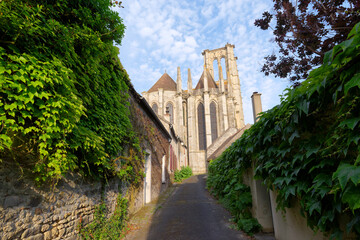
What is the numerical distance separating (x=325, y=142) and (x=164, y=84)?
3883 cm

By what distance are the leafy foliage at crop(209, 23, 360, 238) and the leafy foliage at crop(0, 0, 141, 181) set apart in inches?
129

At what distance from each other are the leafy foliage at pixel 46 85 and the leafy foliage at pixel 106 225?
1025 mm

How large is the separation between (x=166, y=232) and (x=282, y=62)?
20.0ft

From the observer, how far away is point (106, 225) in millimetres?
4461

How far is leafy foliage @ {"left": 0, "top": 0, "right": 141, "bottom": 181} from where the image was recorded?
229 cm

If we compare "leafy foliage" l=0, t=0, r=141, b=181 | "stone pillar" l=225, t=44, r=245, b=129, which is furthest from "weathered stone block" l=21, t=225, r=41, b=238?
"stone pillar" l=225, t=44, r=245, b=129

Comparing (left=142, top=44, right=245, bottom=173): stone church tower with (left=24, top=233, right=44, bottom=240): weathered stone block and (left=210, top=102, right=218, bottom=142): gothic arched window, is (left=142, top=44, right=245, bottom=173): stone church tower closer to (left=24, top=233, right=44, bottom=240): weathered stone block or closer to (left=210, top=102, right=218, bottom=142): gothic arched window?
(left=210, top=102, right=218, bottom=142): gothic arched window

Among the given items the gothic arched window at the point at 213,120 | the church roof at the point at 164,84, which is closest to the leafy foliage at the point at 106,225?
the gothic arched window at the point at 213,120

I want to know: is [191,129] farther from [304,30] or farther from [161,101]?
[304,30]

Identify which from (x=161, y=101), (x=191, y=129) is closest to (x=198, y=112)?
(x=191, y=129)

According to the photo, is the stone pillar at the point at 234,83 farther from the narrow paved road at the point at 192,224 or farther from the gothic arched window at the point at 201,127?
the narrow paved road at the point at 192,224

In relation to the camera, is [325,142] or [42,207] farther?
[42,207]

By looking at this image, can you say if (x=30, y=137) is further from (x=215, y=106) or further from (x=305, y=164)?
(x=215, y=106)

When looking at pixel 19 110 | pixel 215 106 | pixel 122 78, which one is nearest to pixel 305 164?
pixel 19 110
